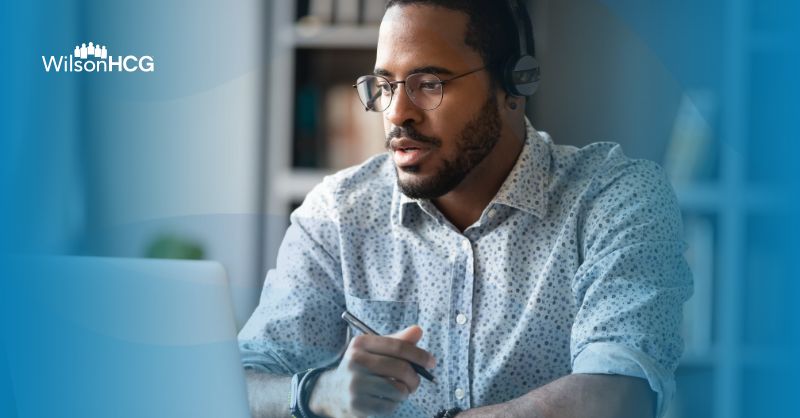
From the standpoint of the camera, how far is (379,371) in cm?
58

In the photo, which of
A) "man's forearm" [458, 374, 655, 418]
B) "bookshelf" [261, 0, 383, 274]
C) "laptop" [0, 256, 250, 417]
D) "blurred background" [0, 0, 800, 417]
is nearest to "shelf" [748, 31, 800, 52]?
"blurred background" [0, 0, 800, 417]

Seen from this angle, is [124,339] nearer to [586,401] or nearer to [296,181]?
[586,401]

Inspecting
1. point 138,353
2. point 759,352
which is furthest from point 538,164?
point 138,353

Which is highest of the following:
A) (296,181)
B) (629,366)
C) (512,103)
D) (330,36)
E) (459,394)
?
(330,36)

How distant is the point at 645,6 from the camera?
31.4 inches

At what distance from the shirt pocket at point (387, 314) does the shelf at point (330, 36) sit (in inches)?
33.0

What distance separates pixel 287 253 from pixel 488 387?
1.23 feet

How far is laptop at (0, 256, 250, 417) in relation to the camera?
1.31 ft

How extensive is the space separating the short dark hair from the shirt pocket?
0.37 metres

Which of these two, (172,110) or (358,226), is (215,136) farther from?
(358,226)

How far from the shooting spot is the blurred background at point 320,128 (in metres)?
0.71

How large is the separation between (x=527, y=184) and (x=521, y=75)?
0.16 m

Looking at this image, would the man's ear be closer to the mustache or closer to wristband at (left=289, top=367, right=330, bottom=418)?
the mustache

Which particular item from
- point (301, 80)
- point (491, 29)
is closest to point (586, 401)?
point (491, 29)
